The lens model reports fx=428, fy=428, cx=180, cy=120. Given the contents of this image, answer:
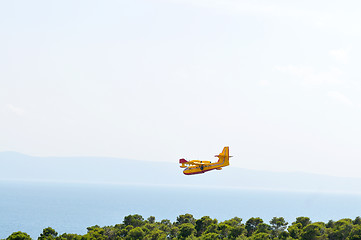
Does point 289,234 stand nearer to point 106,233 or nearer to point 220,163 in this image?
point 220,163

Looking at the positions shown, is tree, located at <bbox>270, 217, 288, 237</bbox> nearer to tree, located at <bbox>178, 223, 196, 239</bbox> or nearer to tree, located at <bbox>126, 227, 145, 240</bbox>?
tree, located at <bbox>178, 223, 196, 239</bbox>

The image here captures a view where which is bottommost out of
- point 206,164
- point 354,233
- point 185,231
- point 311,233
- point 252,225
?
point 185,231

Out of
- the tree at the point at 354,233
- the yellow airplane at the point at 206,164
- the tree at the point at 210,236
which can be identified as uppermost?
the yellow airplane at the point at 206,164

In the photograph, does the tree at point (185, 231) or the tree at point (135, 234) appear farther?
the tree at point (185, 231)

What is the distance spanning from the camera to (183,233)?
92.8 metres

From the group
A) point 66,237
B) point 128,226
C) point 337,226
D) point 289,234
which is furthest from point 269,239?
point 66,237

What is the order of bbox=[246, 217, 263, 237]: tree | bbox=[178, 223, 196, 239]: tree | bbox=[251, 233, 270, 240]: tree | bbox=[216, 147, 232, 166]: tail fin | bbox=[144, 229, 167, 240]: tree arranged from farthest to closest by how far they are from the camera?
bbox=[246, 217, 263, 237]: tree < bbox=[178, 223, 196, 239]: tree < bbox=[144, 229, 167, 240]: tree < bbox=[251, 233, 270, 240]: tree < bbox=[216, 147, 232, 166]: tail fin

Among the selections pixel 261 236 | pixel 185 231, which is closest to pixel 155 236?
pixel 185 231

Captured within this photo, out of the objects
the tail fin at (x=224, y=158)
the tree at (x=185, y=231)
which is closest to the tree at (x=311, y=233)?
the tree at (x=185, y=231)

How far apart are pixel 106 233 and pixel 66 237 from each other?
8.86 metres

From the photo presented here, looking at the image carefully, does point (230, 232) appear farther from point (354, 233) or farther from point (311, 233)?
point (354, 233)

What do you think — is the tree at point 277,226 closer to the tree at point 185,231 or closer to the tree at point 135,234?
the tree at point 185,231

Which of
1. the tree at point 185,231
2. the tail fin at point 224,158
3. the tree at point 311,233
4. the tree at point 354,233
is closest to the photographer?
the tail fin at point 224,158

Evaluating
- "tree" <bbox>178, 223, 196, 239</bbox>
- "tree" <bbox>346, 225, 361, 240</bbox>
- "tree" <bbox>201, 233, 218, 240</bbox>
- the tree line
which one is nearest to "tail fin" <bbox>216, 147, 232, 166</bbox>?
the tree line
